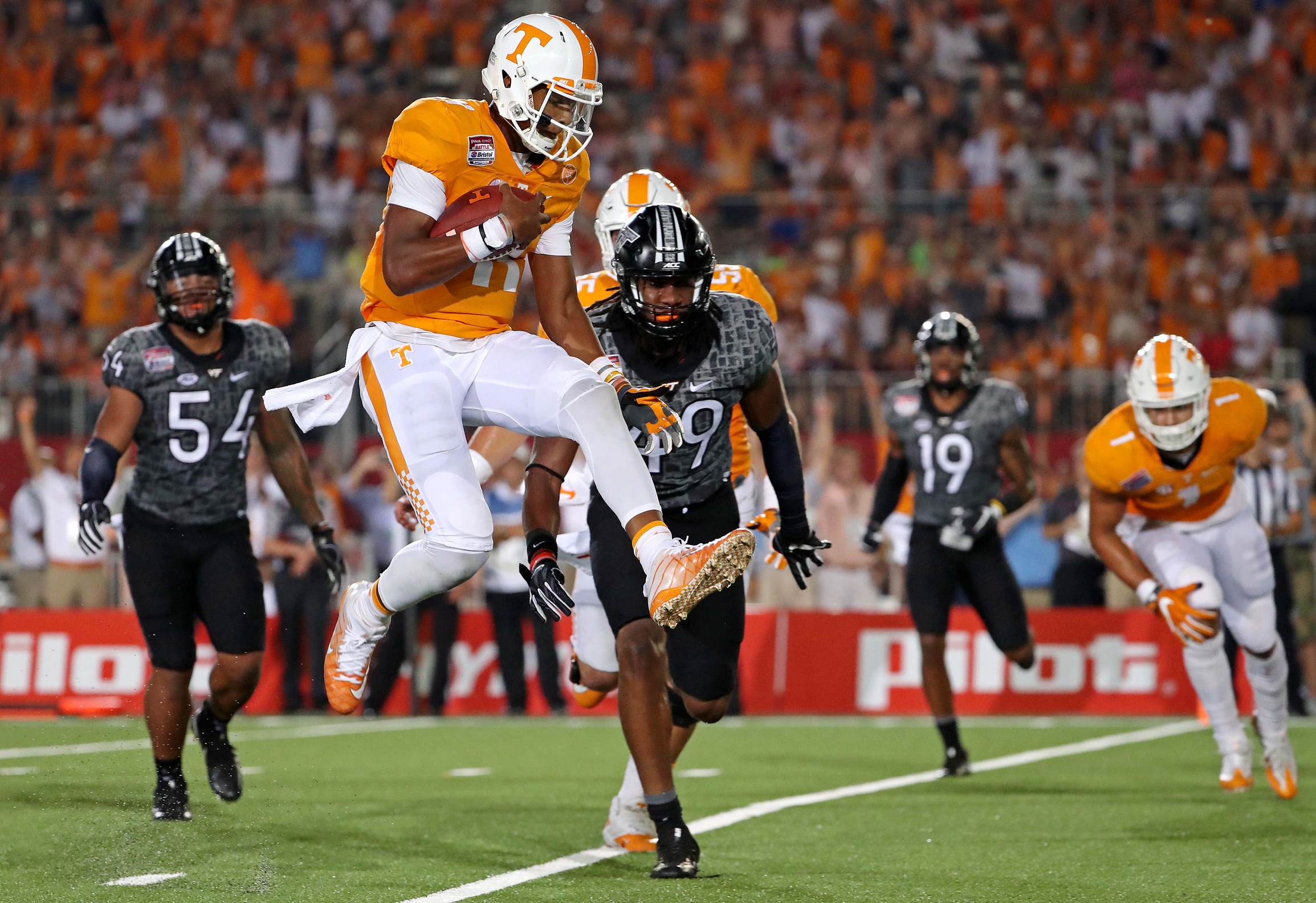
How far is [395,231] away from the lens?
5156 millimetres

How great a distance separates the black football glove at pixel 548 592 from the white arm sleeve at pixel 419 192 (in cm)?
108

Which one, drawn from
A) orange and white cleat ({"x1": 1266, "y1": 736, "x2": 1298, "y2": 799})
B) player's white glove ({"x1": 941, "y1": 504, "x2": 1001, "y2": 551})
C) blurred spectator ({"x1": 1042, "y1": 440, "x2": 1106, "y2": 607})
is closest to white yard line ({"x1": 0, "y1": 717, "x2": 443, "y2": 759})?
player's white glove ({"x1": 941, "y1": 504, "x2": 1001, "y2": 551})

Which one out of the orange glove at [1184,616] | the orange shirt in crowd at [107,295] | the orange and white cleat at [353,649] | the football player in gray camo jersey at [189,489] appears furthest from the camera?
the orange shirt in crowd at [107,295]

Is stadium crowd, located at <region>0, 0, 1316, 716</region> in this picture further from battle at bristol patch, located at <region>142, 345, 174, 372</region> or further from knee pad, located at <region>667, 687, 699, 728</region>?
knee pad, located at <region>667, 687, 699, 728</region>

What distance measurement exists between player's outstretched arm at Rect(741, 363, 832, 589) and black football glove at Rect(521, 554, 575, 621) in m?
0.92

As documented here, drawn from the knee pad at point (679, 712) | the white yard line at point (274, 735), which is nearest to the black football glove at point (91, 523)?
the knee pad at point (679, 712)

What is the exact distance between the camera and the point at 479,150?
17.6 ft

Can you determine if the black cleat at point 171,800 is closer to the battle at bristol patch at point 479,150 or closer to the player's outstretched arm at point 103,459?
the player's outstretched arm at point 103,459

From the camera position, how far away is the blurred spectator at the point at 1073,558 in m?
12.7

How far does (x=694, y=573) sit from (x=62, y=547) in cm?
974

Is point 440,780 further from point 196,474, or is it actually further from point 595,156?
point 595,156

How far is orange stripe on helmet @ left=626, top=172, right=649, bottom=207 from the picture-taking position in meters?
6.81

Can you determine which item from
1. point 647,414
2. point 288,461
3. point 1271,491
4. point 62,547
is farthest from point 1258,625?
point 62,547

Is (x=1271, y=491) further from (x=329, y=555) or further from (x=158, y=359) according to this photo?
(x=158, y=359)
